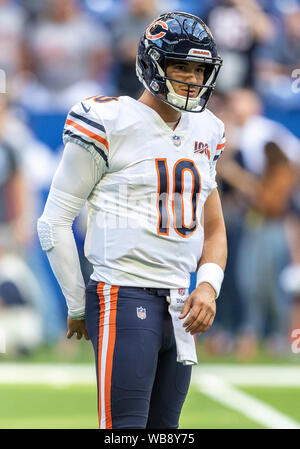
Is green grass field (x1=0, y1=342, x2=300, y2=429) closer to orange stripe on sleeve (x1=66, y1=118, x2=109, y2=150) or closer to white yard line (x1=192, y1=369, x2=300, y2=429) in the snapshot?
white yard line (x1=192, y1=369, x2=300, y2=429)

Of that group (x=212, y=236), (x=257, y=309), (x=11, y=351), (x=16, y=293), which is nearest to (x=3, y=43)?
(x=16, y=293)

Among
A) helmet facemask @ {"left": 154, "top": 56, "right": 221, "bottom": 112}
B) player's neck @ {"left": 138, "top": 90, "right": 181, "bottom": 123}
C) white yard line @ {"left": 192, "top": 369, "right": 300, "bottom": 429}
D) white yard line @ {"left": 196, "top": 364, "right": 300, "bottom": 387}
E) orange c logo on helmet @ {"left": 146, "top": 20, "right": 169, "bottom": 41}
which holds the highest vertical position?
orange c logo on helmet @ {"left": 146, "top": 20, "right": 169, "bottom": 41}

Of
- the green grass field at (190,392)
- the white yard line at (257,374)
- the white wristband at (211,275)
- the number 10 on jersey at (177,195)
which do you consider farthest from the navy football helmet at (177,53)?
the white yard line at (257,374)

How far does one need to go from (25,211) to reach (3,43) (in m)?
1.50

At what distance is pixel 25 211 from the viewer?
7234mm

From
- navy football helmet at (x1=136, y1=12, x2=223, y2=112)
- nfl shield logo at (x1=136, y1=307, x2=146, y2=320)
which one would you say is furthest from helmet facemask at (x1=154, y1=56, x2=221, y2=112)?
nfl shield logo at (x1=136, y1=307, x2=146, y2=320)

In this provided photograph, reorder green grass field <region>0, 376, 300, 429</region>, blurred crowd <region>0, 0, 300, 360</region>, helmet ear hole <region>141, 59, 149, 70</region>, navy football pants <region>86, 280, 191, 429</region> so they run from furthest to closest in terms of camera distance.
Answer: blurred crowd <region>0, 0, 300, 360</region>
green grass field <region>0, 376, 300, 429</region>
helmet ear hole <region>141, 59, 149, 70</region>
navy football pants <region>86, 280, 191, 429</region>

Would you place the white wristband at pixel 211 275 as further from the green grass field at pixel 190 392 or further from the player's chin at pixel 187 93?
the green grass field at pixel 190 392

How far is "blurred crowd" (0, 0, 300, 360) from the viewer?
7207mm

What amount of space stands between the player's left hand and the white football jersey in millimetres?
70

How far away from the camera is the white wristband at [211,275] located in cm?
280

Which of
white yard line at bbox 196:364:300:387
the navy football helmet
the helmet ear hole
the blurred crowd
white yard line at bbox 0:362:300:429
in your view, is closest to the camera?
the navy football helmet

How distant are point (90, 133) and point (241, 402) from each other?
3420 mm

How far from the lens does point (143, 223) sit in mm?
2664
